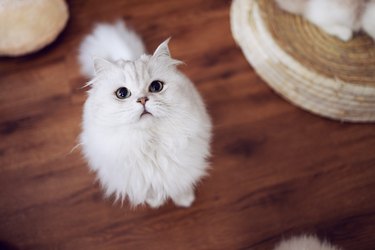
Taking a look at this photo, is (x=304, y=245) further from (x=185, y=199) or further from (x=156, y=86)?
(x=156, y=86)

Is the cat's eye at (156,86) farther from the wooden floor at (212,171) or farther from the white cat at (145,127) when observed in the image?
the wooden floor at (212,171)

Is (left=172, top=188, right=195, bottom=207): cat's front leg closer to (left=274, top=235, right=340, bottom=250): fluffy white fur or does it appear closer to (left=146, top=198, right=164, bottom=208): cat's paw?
(left=146, top=198, right=164, bottom=208): cat's paw

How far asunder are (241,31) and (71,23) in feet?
2.76

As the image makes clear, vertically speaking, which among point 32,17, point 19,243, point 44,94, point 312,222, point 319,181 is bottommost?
point 312,222

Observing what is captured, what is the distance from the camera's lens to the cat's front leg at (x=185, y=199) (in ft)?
4.15

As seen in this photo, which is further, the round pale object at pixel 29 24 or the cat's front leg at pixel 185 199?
the round pale object at pixel 29 24

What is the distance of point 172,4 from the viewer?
5.84 ft

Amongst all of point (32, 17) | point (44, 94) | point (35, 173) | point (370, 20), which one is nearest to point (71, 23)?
point (32, 17)

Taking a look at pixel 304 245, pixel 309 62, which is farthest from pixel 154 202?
pixel 309 62

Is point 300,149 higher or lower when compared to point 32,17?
lower

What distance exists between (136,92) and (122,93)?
4 cm

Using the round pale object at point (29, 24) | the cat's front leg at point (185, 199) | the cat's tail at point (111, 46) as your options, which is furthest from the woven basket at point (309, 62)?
the round pale object at point (29, 24)

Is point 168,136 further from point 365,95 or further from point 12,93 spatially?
point 12,93

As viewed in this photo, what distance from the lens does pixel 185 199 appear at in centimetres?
132
